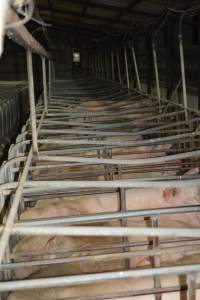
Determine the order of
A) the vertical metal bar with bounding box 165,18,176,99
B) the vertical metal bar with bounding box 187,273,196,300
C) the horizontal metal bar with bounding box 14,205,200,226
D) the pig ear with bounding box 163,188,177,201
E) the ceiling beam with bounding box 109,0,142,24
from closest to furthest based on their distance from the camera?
1. the vertical metal bar with bounding box 187,273,196,300
2. the horizontal metal bar with bounding box 14,205,200,226
3. the pig ear with bounding box 163,188,177,201
4. the vertical metal bar with bounding box 165,18,176,99
5. the ceiling beam with bounding box 109,0,142,24

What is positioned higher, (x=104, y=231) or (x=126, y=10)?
(x=126, y=10)

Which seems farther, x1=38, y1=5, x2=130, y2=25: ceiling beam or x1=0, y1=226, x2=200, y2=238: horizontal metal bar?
x1=38, y1=5, x2=130, y2=25: ceiling beam

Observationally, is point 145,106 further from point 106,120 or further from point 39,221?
point 39,221

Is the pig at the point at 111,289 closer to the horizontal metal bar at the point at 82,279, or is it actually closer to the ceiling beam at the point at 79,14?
the horizontal metal bar at the point at 82,279

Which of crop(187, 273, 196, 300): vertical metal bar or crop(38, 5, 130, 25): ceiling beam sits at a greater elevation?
crop(38, 5, 130, 25): ceiling beam


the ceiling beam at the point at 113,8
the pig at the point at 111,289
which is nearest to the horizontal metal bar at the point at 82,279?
the pig at the point at 111,289

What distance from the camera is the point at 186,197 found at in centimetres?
307

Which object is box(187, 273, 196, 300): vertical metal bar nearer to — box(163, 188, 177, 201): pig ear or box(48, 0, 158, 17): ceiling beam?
box(163, 188, 177, 201): pig ear

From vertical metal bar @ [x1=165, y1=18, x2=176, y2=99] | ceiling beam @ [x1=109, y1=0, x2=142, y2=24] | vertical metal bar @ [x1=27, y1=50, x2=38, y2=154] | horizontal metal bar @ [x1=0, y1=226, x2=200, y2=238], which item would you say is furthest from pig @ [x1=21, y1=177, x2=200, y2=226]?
ceiling beam @ [x1=109, y1=0, x2=142, y2=24]

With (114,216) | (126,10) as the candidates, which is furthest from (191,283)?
(126,10)

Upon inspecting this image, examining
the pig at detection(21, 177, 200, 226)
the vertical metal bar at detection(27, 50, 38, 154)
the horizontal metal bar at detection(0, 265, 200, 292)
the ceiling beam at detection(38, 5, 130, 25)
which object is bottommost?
the pig at detection(21, 177, 200, 226)

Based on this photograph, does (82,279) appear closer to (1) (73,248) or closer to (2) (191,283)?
(2) (191,283)

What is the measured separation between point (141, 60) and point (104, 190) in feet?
28.4

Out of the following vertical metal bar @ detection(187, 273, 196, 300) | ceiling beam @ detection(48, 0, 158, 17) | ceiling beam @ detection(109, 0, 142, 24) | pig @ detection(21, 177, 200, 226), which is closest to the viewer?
vertical metal bar @ detection(187, 273, 196, 300)
